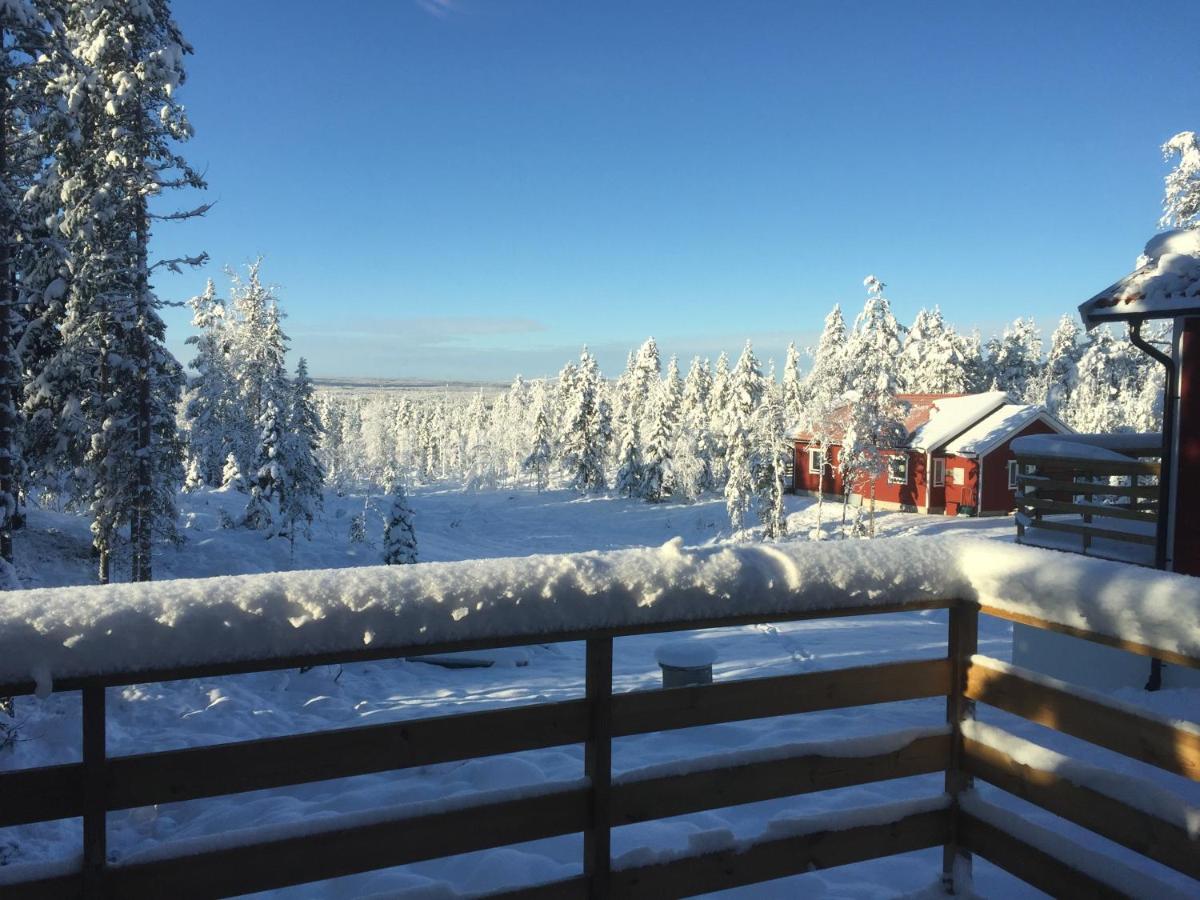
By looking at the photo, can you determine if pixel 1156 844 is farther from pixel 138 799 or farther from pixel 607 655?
pixel 138 799

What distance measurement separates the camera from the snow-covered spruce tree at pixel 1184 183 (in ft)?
75.4

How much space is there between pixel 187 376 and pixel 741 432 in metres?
32.9

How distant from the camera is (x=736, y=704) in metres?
2.59

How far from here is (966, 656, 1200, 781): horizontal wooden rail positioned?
2.18 m

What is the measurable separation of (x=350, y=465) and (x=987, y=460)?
78.5 metres

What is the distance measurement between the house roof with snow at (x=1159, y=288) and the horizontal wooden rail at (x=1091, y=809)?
705cm

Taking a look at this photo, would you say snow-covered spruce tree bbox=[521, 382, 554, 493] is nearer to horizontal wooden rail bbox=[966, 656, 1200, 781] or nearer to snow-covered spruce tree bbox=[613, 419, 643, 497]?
snow-covered spruce tree bbox=[613, 419, 643, 497]

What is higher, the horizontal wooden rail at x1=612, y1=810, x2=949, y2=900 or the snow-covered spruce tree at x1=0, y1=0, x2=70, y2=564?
the snow-covered spruce tree at x1=0, y1=0, x2=70, y2=564

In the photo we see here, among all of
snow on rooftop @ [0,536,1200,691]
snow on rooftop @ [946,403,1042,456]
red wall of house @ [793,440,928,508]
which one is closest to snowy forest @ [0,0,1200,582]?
red wall of house @ [793,440,928,508]

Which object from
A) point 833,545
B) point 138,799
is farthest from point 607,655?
point 138,799

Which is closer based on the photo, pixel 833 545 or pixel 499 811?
pixel 499 811

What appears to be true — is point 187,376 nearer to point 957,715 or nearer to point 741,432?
point 957,715

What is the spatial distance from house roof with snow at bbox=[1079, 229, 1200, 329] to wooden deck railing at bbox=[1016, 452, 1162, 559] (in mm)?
1617

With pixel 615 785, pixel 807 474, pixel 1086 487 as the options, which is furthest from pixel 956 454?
pixel 615 785
